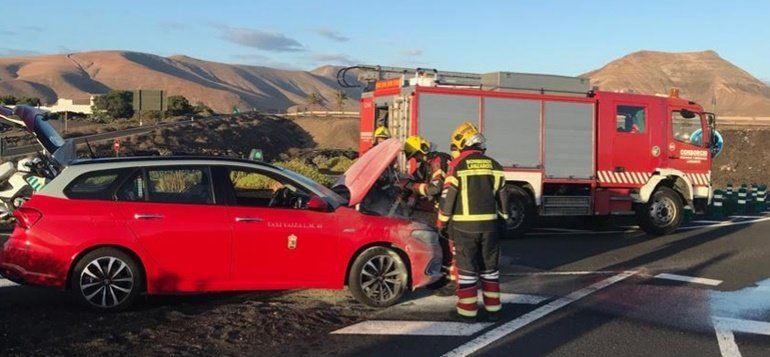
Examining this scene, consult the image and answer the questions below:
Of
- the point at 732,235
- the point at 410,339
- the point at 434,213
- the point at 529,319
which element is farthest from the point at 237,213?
the point at 732,235

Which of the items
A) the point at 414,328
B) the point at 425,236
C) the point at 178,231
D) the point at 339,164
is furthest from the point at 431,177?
the point at 339,164

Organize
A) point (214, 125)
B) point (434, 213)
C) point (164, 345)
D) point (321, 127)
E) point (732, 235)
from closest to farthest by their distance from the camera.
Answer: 1. point (164, 345)
2. point (434, 213)
3. point (732, 235)
4. point (214, 125)
5. point (321, 127)

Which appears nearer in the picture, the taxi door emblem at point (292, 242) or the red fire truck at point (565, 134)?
the taxi door emblem at point (292, 242)

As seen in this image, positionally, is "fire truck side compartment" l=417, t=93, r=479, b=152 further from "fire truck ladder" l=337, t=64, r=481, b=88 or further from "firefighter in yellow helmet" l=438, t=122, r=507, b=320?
"firefighter in yellow helmet" l=438, t=122, r=507, b=320

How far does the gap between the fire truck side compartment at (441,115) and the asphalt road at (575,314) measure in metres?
2.73

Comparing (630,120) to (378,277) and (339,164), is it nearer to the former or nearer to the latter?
(378,277)

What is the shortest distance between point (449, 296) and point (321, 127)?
6428 centimetres

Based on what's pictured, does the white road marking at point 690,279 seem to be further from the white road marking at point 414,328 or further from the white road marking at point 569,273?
the white road marking at point 414,328

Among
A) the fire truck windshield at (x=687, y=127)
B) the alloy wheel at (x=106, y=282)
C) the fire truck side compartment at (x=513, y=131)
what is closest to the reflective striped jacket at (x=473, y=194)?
the alloy wheel at (x=106, y=282)

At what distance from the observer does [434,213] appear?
10945 mm

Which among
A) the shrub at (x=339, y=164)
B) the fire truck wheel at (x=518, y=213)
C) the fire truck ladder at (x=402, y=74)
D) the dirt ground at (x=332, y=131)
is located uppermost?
the dirt ground at (x=332, y=131)

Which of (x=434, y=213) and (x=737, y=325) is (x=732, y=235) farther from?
(x=737, y=325)

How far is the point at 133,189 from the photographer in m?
6.83

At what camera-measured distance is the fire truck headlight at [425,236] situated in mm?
7336
